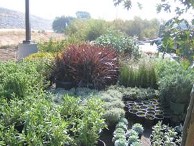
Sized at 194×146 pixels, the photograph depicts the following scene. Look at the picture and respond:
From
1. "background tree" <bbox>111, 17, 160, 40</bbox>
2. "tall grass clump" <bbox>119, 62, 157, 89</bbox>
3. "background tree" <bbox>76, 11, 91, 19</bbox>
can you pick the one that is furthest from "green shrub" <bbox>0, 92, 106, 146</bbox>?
"background tree" <bbox>76, 11, 91, 19</bbox>

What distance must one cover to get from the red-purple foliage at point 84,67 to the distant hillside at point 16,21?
23041 mm

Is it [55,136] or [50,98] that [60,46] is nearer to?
[50,98]

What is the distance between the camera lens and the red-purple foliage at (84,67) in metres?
5.96

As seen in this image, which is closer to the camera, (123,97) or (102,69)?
(123,97)

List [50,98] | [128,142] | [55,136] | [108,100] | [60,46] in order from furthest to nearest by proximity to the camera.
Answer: [60,46]
[108,100]
[50,98]
[128,142]
[55,136]

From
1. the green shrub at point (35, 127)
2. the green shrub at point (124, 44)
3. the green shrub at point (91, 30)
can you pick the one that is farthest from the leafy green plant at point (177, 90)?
the green shrub at point (91, 30)

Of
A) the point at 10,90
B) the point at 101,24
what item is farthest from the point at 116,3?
the point at 101,24

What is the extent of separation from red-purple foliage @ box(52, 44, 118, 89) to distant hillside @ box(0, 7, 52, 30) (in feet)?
75.6

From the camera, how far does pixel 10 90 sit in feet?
14.3

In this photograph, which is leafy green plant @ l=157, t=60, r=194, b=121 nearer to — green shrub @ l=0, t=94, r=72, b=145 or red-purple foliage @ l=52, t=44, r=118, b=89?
red-purple foliage @ l=52, t=44, r=118, b=89

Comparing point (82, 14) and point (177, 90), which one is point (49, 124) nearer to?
point (177, 90)

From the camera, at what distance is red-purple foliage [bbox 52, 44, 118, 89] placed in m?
5.96

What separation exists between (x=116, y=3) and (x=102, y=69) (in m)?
4.73

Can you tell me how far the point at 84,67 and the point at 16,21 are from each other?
85.2 feet
